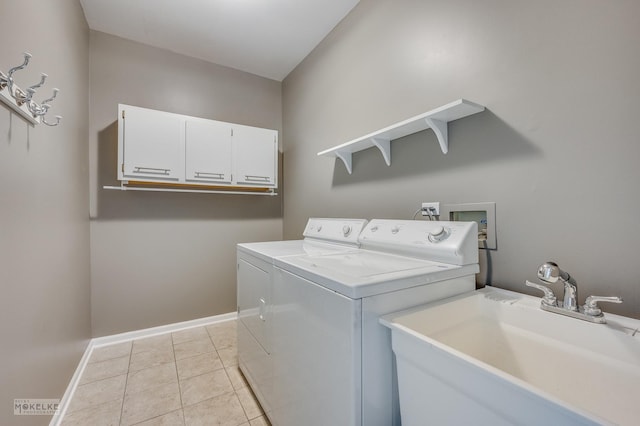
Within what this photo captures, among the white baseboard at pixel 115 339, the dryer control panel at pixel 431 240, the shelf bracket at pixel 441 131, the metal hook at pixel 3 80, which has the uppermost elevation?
the metal hook at pixel 3 80

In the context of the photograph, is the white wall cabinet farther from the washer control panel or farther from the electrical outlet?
the electrical outlet

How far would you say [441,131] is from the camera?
136 cm

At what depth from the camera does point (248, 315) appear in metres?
1.67

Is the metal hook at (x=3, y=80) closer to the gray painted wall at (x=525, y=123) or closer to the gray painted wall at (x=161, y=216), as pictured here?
the gray painted wall at (x=161, y=216)

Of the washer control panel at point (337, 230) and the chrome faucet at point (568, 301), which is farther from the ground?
the washer control panel at point (337, 230)

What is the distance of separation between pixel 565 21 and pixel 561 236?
0.79 meters

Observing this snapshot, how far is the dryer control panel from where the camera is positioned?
43.6 inches

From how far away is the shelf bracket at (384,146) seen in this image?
5.56 ft

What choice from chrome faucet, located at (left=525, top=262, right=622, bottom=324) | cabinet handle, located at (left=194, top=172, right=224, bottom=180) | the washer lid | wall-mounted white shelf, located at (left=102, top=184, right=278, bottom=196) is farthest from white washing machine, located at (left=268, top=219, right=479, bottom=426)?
wall-mounted white shelf, located at (left=102, top=184, right=278, bottom=196)

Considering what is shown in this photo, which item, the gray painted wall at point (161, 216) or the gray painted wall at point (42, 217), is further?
the gray painted wall at point (161, 216)

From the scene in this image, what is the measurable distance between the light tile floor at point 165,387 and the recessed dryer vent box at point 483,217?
4.98ft

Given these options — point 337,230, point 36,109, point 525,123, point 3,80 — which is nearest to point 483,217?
point 525,123

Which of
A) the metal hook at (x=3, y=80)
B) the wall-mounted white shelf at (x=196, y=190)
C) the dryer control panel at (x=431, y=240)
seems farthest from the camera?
the wall-mounted white shelf at (x=196, y=190)

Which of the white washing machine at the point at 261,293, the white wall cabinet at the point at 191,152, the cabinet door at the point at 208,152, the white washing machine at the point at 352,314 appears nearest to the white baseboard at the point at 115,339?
the white washing machine at the point at 261,293
